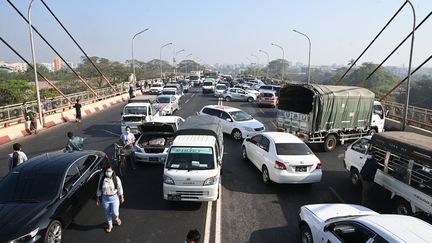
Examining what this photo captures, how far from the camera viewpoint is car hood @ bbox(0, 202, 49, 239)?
20.3 ft

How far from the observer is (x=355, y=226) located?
573cm

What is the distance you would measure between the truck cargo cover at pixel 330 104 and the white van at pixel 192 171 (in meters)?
7.24

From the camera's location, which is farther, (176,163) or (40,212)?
(176,163)

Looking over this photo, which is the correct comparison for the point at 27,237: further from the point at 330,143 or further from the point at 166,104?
the point at 166,104

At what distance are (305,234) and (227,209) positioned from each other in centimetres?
263

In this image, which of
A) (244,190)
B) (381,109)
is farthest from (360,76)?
(244,190)

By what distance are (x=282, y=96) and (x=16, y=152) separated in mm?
12618

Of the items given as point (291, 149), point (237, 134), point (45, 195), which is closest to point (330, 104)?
point (237, 134)

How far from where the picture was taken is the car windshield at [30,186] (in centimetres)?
725

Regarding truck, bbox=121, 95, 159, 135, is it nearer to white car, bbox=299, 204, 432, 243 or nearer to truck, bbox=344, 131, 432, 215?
truck, bbox=344, 131, 432, 215

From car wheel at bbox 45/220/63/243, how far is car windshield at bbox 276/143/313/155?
6.56m

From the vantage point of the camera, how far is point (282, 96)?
17.9 meters

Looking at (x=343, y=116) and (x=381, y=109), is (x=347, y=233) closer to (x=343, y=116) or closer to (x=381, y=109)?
(x=343, y=116)

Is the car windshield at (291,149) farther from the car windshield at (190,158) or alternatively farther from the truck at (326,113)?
the truck at (326,113)
